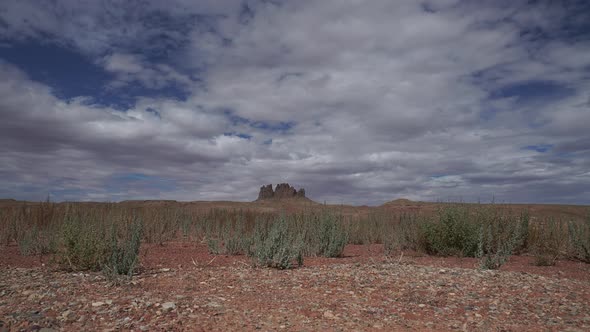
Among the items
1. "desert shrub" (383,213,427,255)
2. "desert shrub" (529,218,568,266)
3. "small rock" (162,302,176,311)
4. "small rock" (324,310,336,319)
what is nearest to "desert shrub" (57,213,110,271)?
"small rock" (162,302,176,311)

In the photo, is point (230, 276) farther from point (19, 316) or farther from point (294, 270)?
point (19, 316)

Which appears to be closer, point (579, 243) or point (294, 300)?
point (294, 300)

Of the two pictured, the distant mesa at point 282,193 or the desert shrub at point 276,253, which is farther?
the distant mesa at point 282,193

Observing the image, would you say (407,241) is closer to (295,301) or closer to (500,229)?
(500,229)

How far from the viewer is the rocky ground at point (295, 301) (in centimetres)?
477

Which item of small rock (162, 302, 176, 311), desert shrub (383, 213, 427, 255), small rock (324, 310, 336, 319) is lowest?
small rock (324, 310, 336, 319)

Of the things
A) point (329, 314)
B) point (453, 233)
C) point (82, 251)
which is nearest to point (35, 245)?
point (82, 251)

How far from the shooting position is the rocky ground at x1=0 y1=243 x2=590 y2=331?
4770 mm

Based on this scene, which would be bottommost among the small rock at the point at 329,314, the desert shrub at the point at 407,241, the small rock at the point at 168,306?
the small rock at the point at 329,314

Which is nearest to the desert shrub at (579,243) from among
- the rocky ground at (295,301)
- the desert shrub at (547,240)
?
the desert shrub at (547,240)

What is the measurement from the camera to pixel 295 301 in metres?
5.73

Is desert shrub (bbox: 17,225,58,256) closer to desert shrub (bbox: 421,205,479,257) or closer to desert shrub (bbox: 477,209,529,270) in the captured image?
desert shrub (bbox: 421,205,479,257)

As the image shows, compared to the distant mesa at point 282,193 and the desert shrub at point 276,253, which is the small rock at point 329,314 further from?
the distant mesa at point 282,193

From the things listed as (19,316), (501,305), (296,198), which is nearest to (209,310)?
(19,316)
